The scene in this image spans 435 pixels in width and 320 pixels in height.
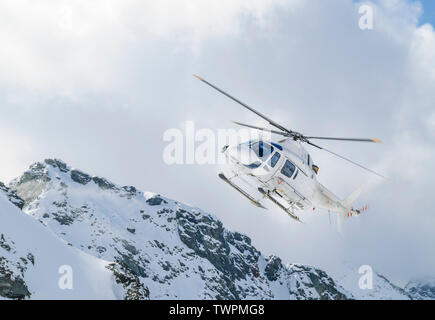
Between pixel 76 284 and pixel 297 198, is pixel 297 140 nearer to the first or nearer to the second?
pixel 297 198

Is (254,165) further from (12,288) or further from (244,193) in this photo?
(12,288)

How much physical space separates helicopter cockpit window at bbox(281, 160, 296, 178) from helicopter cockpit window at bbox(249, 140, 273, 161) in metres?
1.27

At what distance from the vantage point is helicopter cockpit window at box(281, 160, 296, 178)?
28.6m

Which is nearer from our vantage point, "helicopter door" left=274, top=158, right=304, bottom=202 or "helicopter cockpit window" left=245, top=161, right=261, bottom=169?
"helicopter cockpit window" left=245, top=161, right=261, bottom=169

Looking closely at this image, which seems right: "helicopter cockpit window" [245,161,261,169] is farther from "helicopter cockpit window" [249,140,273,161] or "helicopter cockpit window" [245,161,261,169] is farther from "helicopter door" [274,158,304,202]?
"helicopter door" [274,158,304,202]

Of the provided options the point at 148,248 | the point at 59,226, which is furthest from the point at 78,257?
the point at 148,248

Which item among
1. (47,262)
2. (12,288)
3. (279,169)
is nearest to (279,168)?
(279,169)

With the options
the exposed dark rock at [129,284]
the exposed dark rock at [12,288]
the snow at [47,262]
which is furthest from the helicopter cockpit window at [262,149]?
the exposed dark rock at [129,284]

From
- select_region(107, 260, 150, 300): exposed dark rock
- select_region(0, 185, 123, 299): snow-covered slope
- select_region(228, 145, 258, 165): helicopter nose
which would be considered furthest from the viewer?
select_region(107, 260, 150, 300): exposed dark rock

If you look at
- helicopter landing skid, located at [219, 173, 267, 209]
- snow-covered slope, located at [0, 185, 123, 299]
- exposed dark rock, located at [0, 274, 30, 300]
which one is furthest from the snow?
helicopter landing skid, located at [219, 173, 267, 209]

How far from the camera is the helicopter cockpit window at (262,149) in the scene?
2784 cm

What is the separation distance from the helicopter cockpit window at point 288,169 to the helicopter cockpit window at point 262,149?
1.27 metres

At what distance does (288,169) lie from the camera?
94.4 ft
